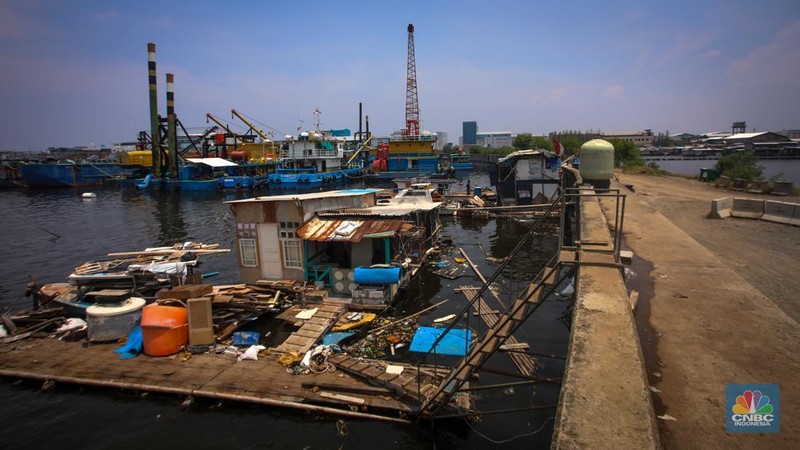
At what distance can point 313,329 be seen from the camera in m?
12.2

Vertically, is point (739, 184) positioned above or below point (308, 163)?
below

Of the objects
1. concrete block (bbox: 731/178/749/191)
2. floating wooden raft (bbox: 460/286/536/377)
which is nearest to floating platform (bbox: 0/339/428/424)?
floating wooden raft (bbox: 460/286/536/377)

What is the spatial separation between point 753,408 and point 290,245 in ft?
45.6

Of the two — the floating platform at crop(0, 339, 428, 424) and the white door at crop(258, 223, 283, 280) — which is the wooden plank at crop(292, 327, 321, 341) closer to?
the floating platform at crop(0, 339, 428, 424)

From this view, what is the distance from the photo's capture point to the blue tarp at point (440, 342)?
11305 mm

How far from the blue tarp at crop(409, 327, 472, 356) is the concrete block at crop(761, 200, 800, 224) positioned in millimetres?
18163

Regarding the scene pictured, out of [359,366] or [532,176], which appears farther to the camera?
[532,176]

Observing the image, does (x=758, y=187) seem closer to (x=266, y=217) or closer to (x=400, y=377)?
(x=400, y=377)

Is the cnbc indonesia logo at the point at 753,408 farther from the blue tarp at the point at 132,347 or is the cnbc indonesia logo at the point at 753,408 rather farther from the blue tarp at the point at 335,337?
the blue tarp at the point at 132,347

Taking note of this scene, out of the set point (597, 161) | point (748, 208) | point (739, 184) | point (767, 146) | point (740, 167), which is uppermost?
point (767, 146)

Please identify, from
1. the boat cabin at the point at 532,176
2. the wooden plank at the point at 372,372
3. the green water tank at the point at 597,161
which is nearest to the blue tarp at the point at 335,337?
the wooden plank at the point at 372,372

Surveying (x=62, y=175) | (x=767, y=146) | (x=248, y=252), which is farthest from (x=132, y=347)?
(x=767, y=146)

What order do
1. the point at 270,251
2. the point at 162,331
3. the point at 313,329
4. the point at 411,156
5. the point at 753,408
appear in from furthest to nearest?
1. the point at 411,156
2. the point at 270,251
3. the point at 313,329
4. the point at 162,331
5. the point at 753,408

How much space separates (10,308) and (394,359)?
17.1 meters
